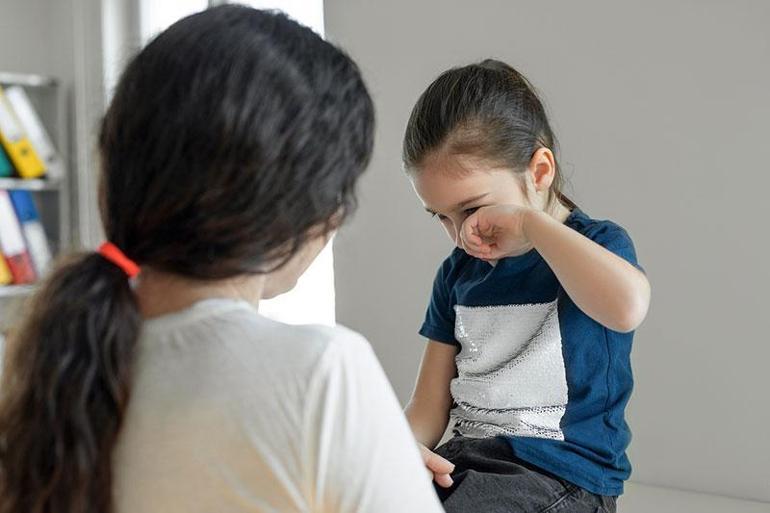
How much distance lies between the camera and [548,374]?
1.12 meters

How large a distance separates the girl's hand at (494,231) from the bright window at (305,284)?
1146 mm

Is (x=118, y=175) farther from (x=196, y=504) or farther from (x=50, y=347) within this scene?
(x=196, y=504)

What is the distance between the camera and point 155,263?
0.62 meters

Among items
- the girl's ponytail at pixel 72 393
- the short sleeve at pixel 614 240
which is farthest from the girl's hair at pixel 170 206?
the short sleeve at pixel 614 240

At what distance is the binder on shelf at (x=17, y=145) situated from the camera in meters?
3.01

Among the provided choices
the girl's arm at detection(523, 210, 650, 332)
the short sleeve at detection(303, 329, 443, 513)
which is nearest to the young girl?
the girl's arm at detection(523, 210, 650, 332)

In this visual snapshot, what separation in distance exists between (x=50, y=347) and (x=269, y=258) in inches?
6.2

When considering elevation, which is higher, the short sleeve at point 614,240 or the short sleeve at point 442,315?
the short sleeve at point 614,240

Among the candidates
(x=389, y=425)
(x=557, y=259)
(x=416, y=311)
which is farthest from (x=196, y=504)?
(x=416, y=311)

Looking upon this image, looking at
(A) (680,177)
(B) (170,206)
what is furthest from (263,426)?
(A) (680,177)

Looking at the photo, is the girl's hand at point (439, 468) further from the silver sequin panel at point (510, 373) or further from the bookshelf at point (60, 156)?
the bookshelf at point (60, 156)

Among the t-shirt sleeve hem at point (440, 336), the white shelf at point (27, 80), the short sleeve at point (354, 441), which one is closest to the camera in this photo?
the short sleeve at point (354, 441)

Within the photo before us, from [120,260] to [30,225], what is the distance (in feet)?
8.76

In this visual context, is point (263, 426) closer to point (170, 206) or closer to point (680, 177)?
point (170, 206)
